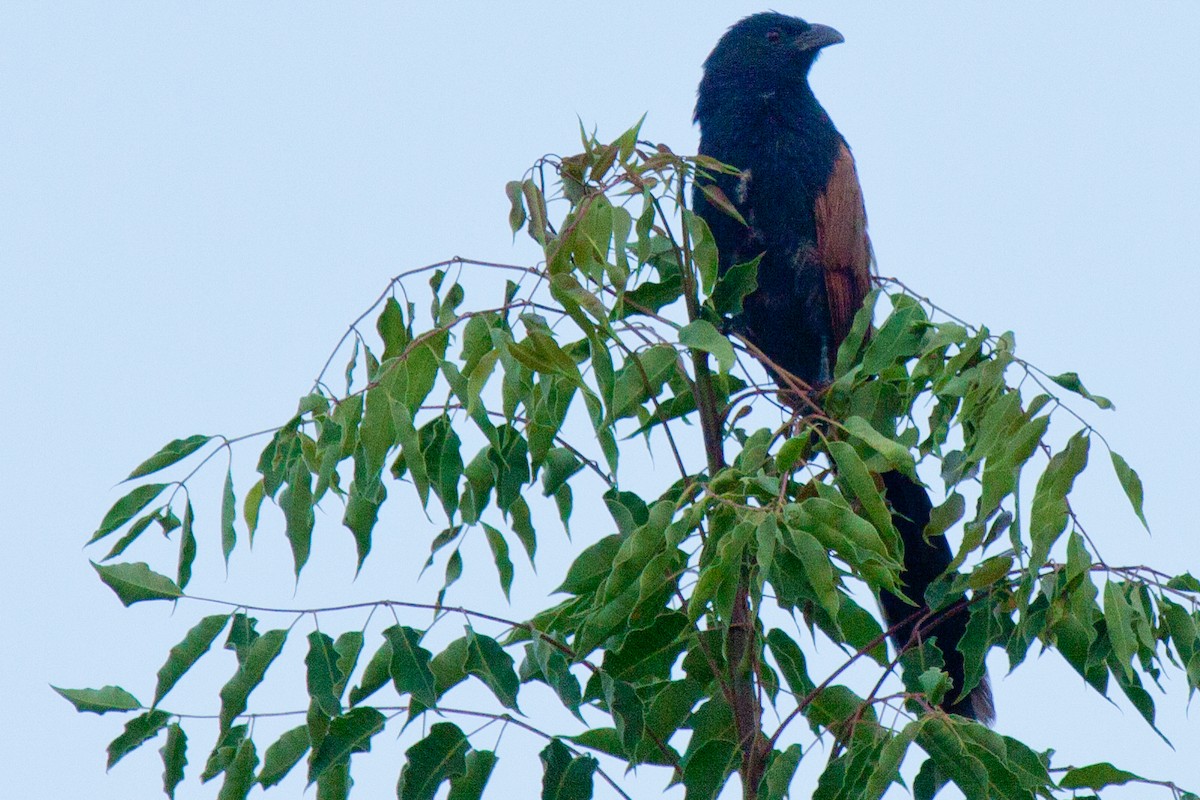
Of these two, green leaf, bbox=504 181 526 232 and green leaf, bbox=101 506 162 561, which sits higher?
green leaf, bbox=504 181 526 232

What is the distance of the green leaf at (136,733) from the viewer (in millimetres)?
2096

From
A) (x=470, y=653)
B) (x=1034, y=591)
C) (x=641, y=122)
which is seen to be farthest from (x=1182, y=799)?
(x=641, y=122)

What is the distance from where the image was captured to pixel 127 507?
2.17 m

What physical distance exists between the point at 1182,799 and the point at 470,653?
1132 millimetres

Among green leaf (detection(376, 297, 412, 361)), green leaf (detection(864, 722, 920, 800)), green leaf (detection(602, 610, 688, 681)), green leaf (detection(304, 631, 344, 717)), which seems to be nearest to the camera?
green leaf (detection(864, 722, 920, 800))

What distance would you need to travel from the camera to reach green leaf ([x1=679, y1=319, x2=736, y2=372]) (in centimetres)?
203

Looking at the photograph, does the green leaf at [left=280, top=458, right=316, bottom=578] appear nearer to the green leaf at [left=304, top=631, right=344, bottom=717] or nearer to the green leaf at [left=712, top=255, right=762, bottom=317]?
the green leaf at [left=304, top=631, right=344, bottom=717]

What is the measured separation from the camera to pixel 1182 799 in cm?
210

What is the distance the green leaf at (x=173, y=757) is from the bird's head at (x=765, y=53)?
3.10 meters

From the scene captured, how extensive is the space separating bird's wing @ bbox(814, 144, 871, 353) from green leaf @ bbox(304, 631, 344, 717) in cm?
256

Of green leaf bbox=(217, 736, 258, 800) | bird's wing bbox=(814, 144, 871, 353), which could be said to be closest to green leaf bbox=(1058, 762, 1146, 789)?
green leaf bbox=(217, 736, 258, 800)

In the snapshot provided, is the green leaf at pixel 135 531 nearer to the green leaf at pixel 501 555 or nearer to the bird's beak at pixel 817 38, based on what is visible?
the green leaf at pixel 501 555

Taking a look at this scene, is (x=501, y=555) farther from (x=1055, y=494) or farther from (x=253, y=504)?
(x=1055, y=494)

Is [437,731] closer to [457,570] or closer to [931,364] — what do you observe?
[457,570]
